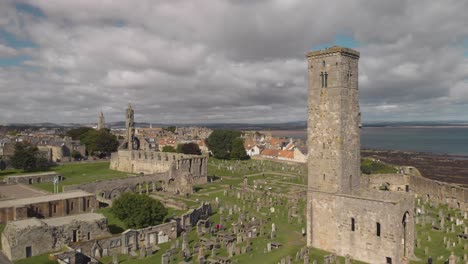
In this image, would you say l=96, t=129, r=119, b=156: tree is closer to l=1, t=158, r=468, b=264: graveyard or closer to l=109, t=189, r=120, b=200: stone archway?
l=1, t=158, r=468, b=264: graveyard

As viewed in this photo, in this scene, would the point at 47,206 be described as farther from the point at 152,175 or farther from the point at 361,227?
the point at 361,227

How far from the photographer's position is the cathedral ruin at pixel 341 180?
2028 cm

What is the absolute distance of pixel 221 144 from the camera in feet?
261

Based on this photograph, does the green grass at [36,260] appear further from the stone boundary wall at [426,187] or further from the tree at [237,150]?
the tree at [237,150]

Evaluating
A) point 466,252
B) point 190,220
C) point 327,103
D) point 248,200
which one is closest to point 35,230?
point 190,220

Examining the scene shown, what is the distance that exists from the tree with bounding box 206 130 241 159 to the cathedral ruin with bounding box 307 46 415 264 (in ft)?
186

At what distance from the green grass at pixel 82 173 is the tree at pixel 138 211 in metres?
20.4

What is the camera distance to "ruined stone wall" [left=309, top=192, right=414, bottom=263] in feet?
63.4

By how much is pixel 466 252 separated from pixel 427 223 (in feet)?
24.5

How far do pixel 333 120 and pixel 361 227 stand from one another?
21.3ft

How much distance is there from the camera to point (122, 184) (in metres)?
42.4

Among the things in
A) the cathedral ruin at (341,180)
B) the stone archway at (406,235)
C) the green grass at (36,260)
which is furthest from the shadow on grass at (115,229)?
the stone archway at (406,235)

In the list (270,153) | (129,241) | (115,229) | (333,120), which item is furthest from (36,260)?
(270,153)

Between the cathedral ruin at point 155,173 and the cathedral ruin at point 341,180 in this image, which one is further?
the cathedral ruin at point 155,173
